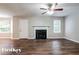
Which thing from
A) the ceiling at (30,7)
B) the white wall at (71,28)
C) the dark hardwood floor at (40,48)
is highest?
the ceiling at (30,7)

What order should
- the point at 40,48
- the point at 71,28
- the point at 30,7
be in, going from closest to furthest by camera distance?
the point at 30,7 < the point at 40,48 < the point at 71,28

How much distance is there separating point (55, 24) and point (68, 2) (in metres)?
1.00

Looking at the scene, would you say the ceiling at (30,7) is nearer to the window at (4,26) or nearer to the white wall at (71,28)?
the window at (4,26)

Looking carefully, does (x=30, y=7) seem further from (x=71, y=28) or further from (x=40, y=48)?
(x=71, y=28)

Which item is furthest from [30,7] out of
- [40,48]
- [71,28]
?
[71,28]

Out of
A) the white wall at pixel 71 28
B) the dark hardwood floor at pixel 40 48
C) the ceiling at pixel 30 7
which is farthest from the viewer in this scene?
the white wall at pixel 71 28

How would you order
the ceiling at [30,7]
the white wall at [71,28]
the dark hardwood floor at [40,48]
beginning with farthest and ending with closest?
the white wall at [71,28], the dark hardwood floor at [40,48], the ceiling at [30,7]

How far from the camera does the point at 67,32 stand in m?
2.47

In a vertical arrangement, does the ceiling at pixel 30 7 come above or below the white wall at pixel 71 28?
above

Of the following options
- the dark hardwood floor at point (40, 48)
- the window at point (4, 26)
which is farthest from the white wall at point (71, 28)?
the window at point (4, 26)

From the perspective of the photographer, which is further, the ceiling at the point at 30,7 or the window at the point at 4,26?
the window at the point at 4,26

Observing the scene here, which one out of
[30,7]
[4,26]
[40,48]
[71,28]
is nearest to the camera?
[30,7]
